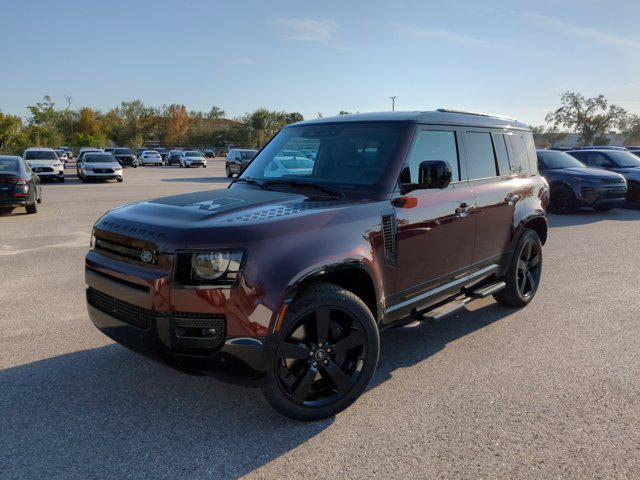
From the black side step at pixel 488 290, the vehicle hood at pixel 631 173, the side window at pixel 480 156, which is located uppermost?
the side window at pixel 480 156

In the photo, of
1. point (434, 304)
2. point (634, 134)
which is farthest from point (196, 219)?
point (634, 134)

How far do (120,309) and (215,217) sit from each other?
823mm

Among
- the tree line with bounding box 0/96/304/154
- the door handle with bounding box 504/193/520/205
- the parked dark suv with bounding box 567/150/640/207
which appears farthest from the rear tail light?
the tree line with bounding box 0/96/304/154

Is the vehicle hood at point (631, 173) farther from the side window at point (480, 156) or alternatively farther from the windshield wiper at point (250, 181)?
the windshield wiper at point (250, 181)

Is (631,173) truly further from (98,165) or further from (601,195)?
(98,165)

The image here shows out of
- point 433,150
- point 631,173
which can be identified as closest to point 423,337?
point 433,150

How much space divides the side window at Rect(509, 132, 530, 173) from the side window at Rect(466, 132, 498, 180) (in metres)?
0.53

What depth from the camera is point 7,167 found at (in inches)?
470

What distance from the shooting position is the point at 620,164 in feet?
49.7

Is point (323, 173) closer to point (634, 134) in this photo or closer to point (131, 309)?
point (131, 309)

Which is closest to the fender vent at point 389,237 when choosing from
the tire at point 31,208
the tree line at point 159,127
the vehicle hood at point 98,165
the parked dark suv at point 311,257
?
the parked dark suv at point 311,257

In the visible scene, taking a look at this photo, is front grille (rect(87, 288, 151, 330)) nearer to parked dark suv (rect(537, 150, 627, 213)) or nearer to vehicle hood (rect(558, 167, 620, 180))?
parked dark suv (rect(537, 150, 627, 213))

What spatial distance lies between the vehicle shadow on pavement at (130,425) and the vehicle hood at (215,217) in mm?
1153

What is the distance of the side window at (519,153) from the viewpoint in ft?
17.0
